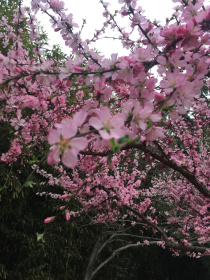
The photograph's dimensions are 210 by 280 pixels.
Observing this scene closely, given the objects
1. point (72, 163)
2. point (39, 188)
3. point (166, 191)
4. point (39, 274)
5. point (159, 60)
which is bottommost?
point (39, 274)

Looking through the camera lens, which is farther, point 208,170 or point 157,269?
point 157,269

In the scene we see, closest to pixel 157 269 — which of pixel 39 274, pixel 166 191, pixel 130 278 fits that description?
pixel 130 278

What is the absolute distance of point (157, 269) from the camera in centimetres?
590

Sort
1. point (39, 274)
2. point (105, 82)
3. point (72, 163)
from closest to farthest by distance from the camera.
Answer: point (72, 163) → point (105, 82) → point (39, 274)

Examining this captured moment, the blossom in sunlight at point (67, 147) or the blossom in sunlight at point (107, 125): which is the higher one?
the blossom in sunlight at point (107, 125)

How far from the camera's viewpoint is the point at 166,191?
12.2ft

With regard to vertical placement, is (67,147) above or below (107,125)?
below

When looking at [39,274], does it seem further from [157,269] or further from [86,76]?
[157,269]

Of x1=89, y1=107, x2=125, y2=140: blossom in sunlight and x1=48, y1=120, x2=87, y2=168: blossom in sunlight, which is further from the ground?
x1=89, y1=107, x2=125, y2=140: blossom in sunlight

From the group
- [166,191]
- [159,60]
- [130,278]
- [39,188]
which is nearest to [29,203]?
[39,188]

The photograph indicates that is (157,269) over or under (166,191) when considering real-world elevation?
under

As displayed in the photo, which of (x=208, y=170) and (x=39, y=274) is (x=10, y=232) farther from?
(x=208, y=170)

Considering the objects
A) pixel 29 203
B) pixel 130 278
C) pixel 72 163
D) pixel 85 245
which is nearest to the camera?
pixel 72 163

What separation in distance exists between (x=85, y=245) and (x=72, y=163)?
4.42 meters
